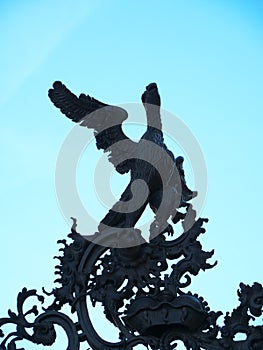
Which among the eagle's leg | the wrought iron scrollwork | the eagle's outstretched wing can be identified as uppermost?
the eagle's outstretched wing

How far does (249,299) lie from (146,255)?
1313mm

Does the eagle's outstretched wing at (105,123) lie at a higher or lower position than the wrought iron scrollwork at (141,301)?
higher

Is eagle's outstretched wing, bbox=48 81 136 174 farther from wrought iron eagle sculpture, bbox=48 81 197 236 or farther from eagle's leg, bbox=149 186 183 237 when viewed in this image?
eagle's leg, bbox=149 186 183 237

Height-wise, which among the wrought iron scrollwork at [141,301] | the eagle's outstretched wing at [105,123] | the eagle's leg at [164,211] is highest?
the eagle's outstretched wing at [105,123]

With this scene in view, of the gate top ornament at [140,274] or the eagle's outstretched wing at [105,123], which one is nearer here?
the gate top ornament at [140,274]

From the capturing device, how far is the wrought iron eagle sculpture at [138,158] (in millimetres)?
11484

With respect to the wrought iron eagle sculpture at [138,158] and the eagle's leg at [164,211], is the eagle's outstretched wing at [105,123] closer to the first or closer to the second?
the wrought iron eagle sculpture at [138,158]

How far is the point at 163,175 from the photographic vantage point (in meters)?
11.7

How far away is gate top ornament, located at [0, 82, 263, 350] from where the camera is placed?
35.4 feet

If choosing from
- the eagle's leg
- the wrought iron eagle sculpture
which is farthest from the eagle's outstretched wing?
the eagle's leg

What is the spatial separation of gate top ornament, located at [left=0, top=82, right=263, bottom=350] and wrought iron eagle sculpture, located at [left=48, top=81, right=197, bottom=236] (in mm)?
12

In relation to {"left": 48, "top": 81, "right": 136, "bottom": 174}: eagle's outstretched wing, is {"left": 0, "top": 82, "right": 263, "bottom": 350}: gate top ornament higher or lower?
lower

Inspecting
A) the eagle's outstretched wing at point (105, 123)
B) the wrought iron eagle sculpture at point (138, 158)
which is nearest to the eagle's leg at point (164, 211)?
the wrought iron eagle sculpture at point (138, 158)

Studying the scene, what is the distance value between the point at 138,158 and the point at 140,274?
1419 mm
